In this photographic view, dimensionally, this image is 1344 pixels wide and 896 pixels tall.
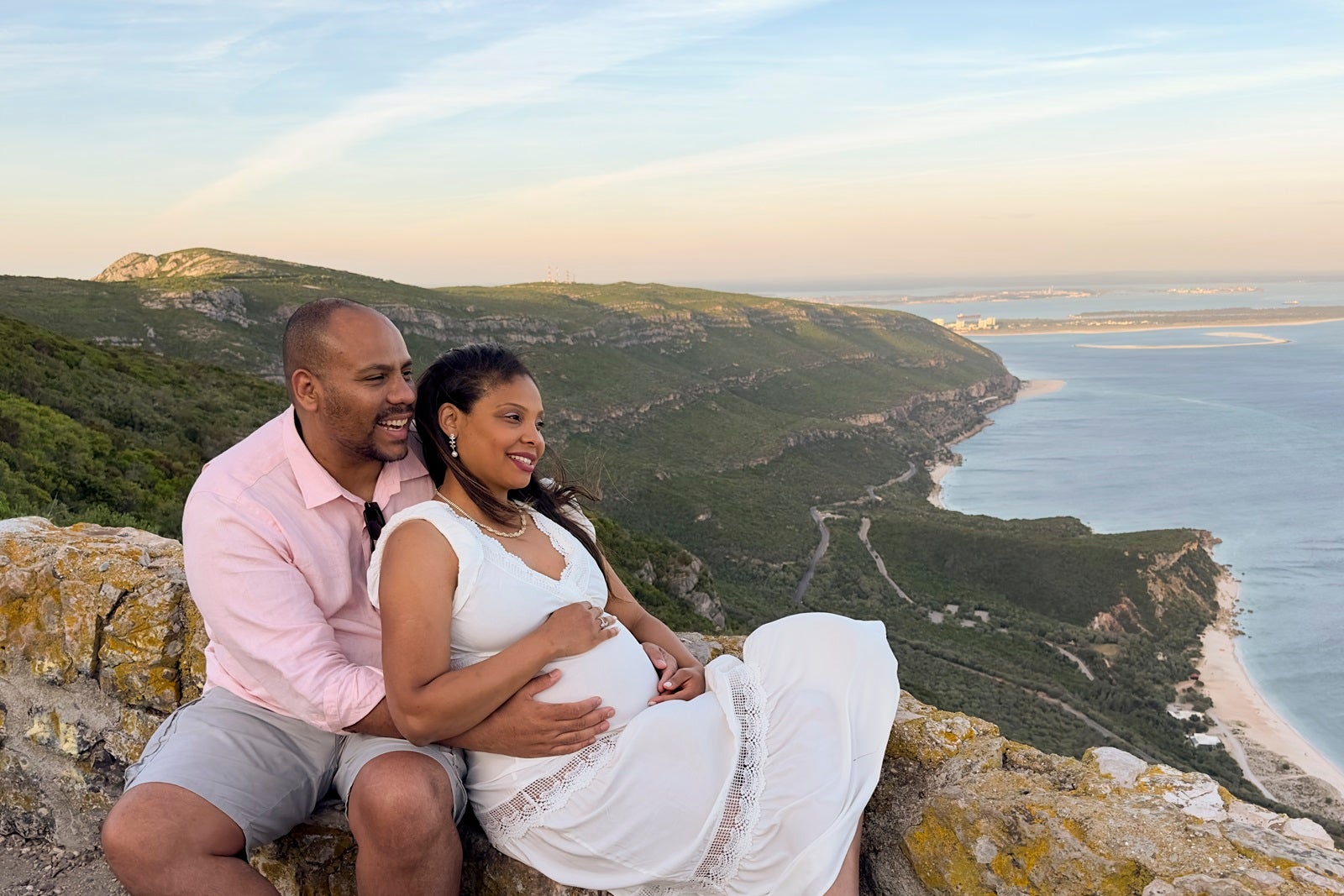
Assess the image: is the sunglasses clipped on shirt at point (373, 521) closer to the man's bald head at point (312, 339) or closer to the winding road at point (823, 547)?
the man's bald head at point (312, 339)

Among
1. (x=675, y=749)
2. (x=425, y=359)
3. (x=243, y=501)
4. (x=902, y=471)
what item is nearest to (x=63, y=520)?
(x=243, y=501)

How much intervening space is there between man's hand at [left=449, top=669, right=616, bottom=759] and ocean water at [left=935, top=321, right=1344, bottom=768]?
44.0 meters

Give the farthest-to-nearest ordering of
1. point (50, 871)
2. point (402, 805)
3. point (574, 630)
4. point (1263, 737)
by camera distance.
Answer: point (1263, 737) < point (50, 871) < point (574, 630) < point (402, 805)

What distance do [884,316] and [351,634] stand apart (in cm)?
17017

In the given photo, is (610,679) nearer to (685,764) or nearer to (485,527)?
(685,764)

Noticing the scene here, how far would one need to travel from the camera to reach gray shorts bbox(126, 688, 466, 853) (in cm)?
245

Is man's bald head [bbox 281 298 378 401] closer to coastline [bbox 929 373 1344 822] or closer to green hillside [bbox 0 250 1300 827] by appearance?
green hillside [bbox 0 250 1300 827]

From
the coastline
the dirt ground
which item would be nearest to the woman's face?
the dirt ground

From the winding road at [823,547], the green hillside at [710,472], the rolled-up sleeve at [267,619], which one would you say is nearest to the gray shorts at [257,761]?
the rolled-up sleeve at [267,619]

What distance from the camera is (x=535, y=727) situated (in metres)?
2.35

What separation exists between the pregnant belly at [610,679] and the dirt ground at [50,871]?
2078 mm

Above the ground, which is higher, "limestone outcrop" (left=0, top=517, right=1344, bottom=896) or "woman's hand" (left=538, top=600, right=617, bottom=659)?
"woman's hand" (left=538, top=600, right=617, bottom=659)

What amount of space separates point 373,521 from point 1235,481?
101 metres

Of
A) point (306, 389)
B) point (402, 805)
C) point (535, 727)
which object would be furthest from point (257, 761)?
point (306, 389)
